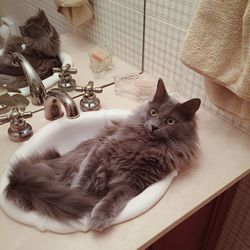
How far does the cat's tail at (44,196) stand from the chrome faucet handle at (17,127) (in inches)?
6.2

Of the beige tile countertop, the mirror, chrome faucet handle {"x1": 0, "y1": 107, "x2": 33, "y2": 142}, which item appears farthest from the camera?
the mirror

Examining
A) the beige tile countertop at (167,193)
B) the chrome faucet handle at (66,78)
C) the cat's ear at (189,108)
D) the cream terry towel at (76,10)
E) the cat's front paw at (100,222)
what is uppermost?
the cream terry towel at (76,10)

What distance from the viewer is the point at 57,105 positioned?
1.01 meters

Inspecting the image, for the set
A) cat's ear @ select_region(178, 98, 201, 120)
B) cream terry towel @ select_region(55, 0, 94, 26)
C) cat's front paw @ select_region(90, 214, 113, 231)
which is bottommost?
cat's front paw @ select_region(90, 214, 113, 231)

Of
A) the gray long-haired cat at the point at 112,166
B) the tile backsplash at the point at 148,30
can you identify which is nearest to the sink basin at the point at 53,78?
the tile backsplash at the point at 148,30

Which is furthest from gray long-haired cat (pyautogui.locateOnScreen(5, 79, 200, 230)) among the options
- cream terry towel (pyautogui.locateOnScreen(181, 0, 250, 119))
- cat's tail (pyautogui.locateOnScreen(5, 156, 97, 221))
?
cream terry towel (pyautogui.locateOnScreen(181, 0, 250, 119))

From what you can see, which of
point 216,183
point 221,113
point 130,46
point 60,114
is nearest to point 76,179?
point 60,114

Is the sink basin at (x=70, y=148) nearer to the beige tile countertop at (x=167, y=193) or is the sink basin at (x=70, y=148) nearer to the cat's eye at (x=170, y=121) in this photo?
the beige tile countertop at (x=167, y=193)

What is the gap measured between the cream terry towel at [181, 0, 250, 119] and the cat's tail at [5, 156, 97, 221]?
0.49 meters

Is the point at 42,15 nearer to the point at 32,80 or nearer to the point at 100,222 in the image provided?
the point at 32,80

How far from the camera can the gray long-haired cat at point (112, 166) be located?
73cm

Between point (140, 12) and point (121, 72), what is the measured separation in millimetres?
272

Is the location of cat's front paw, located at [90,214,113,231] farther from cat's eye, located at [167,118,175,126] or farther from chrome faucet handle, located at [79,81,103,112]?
chrome faucet handle, located at [79,81,103,112]

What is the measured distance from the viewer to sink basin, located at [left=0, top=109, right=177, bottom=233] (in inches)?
27.1
